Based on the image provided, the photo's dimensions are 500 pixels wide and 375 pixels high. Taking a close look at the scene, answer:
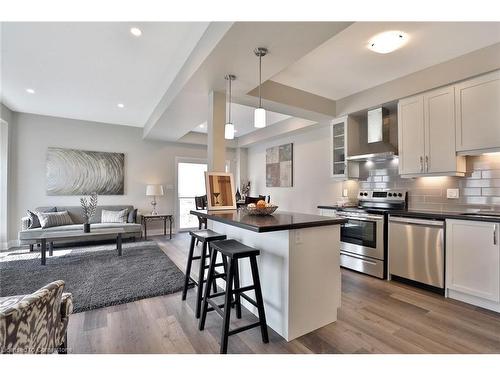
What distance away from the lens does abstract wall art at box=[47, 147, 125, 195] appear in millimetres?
5270

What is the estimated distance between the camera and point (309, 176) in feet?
17.3

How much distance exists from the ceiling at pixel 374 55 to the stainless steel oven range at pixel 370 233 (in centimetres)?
170

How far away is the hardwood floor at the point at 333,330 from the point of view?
1.78m

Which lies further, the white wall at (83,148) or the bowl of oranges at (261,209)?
the white wall at (83,148)

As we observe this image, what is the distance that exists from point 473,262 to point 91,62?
4.82 metres

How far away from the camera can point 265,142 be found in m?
6.59

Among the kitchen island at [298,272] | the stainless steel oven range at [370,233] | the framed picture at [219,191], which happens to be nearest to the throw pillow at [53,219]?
the framed picture at [219,191]

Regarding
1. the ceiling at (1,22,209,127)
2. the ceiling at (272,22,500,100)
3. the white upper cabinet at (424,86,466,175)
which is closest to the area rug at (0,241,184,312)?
the ceiling at (1,22,209,127)

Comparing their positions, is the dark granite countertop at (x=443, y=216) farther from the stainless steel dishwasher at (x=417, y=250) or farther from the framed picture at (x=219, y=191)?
the framed picture at (x=219, y=191)

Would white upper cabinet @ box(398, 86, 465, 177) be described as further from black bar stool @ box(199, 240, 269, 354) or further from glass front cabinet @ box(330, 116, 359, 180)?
black bar stool @ box(199, 240, 269, 354)

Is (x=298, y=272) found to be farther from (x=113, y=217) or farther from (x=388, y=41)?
(x=113, y=217)

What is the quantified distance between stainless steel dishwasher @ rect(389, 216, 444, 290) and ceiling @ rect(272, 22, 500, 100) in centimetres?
183

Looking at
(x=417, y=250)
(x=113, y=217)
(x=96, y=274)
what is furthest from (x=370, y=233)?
(x=113, y=217)
